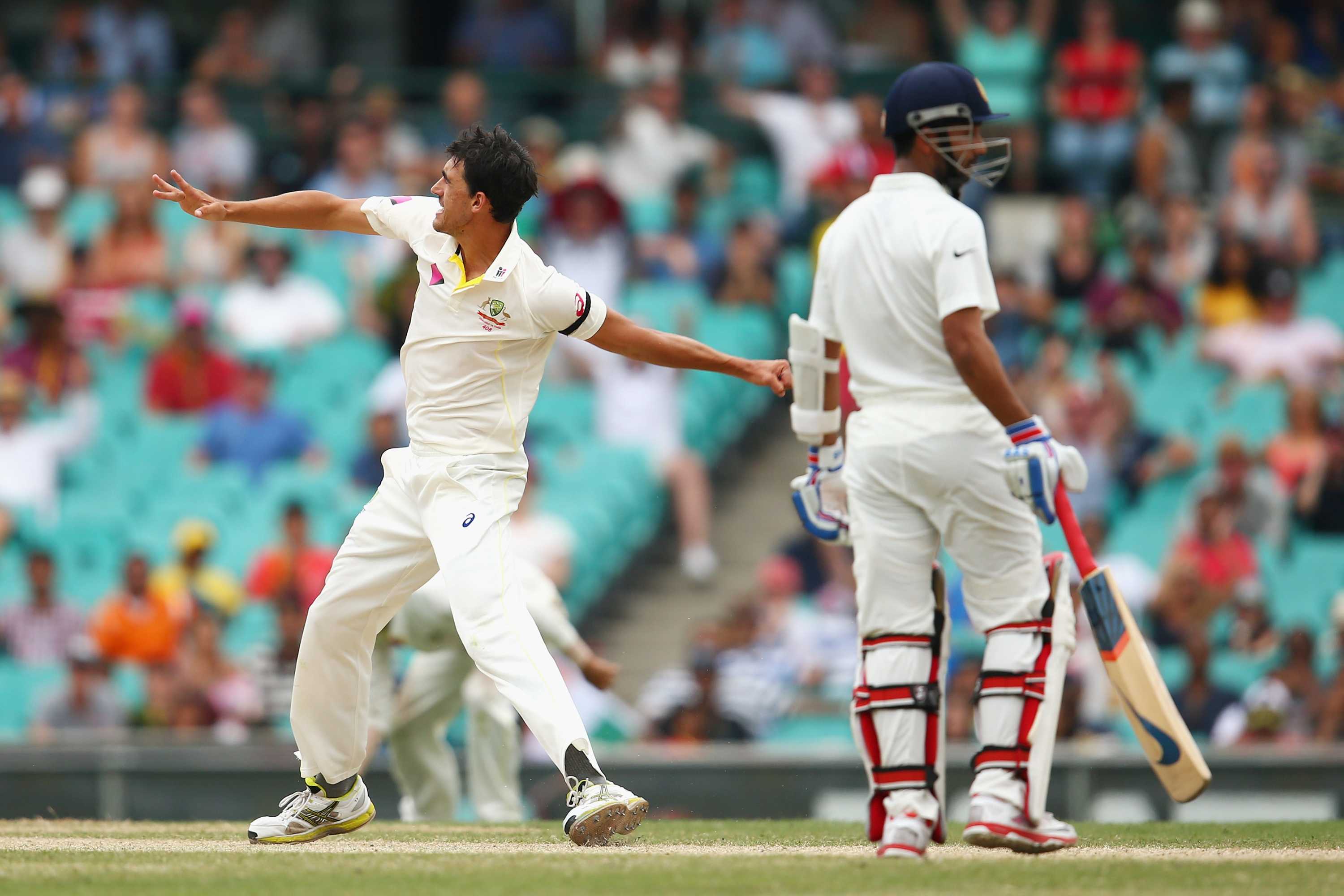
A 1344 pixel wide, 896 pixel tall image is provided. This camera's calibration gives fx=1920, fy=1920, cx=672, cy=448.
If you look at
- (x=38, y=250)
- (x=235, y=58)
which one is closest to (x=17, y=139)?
(x=38, y=250)

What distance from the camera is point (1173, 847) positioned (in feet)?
20.5

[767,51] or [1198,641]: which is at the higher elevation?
[767,51]

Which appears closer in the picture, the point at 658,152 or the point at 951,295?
the point at 951,295

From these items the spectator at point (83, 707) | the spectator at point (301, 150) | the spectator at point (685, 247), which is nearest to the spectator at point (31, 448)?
the spectator at point (83, 707)

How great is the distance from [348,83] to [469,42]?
1528 mm

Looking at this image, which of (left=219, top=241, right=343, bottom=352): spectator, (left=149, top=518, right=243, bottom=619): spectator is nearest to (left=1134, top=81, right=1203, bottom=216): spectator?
(left=219, top=241, right=343, bottom=352): spectator

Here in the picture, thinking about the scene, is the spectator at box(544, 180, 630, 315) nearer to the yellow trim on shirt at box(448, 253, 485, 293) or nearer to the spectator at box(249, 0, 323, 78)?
the spectator at box(249, 0, 323, 78)

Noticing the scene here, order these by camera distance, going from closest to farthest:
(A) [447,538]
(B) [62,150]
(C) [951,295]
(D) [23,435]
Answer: (C) [951,295] < (A) [447,538] < (D) [23,435] < (B) [62,150]

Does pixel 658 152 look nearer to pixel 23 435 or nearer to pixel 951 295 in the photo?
pixel 23 435

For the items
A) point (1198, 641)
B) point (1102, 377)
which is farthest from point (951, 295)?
point (1102, 377)

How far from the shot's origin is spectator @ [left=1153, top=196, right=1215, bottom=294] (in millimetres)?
14180

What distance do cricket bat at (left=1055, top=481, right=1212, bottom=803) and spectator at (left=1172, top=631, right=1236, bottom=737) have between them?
5.46m

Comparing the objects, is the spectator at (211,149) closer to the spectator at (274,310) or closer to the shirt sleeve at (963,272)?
the spectator at (274,310)

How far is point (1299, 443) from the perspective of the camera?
12523 mm
